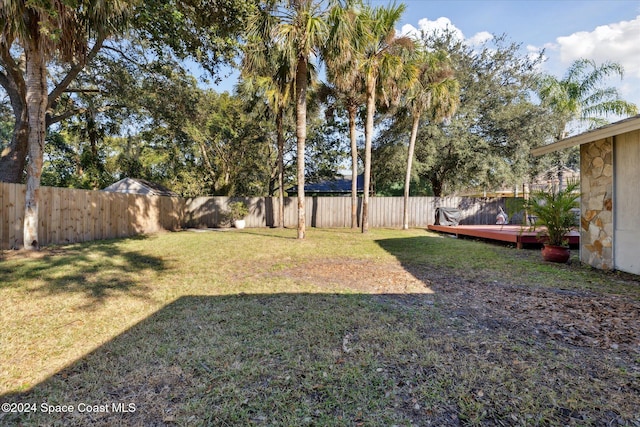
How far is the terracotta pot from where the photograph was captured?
562 centimetres

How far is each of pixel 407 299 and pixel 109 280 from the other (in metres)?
4.29

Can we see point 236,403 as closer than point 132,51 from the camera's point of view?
Yes

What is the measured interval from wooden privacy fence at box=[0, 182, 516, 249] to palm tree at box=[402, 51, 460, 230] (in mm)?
4364

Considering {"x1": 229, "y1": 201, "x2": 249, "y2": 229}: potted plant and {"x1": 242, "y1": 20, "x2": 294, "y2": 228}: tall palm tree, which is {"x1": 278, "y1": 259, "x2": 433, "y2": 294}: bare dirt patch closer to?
{"x1": 242, "y1": 20, "x2": 294, "y2": 228}: tall palm tree

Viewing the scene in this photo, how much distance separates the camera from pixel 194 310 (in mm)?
3322

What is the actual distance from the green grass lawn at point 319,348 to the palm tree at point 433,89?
8.79 metres

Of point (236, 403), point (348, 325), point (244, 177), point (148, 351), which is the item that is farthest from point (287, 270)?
point (244, 177)

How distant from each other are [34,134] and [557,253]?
1062 centimetres

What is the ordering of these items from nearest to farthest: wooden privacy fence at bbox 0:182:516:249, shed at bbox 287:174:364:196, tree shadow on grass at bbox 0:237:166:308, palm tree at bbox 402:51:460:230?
tree shadow on grass at bbox 0:237:166:308, wooden privacy fence at bbox 0:182:516:249, palm tree at bbox 402:51:460:230, shed at bbox 287:174:364:196

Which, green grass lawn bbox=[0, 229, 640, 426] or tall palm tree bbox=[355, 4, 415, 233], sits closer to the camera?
green grass lawn bbox=[0, 229, 640, 426]

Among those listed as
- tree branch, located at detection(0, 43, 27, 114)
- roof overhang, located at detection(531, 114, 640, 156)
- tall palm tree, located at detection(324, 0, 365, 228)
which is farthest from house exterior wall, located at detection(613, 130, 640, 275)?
tree branch, located at detection(0, 43, 27, 114)

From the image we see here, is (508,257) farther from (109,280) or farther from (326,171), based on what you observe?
(326,171)

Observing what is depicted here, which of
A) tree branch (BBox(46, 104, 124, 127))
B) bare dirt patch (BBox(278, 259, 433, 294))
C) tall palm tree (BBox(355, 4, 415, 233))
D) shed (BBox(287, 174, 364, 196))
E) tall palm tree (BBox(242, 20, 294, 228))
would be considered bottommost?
bare dirt patch (BBox(278, 259, 433, 294))

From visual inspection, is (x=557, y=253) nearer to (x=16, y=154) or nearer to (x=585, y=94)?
(x=585, y=94)
